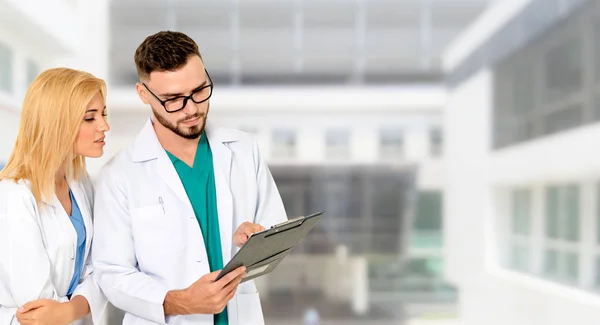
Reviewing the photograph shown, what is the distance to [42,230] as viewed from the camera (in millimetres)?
1554

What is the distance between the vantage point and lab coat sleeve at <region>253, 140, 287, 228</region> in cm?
167

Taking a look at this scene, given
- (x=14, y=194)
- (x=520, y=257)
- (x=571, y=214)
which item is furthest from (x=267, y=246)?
(x=520, y=257)

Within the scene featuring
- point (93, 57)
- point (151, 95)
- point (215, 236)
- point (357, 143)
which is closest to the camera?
point (151, 95)

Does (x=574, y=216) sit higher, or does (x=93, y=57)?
(x=93, y=57)

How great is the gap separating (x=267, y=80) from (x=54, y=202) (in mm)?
4709

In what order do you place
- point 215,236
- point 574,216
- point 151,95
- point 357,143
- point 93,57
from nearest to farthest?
1. point 151,95
2. point 215,236
3. point 574,216
4. point 93,57
5. point 357,143

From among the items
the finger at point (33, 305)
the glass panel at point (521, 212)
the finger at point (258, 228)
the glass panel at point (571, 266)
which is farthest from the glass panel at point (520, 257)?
the finger at point (33, 305)

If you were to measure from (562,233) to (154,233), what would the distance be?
417cm

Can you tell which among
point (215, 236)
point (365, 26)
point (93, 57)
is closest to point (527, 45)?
point (365, 26)

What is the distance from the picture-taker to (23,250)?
4.95 ft

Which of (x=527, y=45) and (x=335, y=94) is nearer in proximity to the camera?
(x=527, y=45)

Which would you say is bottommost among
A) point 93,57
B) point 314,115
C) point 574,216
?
point 574,216

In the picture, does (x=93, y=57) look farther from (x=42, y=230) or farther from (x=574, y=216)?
(x=42, y=230)

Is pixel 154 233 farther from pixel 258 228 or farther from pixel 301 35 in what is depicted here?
pixel 301 35
